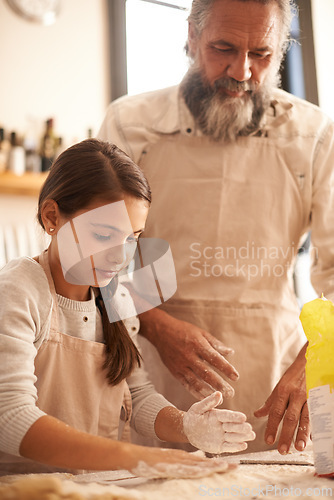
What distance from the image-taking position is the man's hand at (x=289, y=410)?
781 mm

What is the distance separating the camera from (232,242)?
0.92m

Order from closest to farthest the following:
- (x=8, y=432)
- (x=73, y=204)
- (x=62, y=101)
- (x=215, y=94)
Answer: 1. (x=8, y=432)
2. (x=73, y=204)
3. (x=62, y=101)
4. (x=215, y=94)

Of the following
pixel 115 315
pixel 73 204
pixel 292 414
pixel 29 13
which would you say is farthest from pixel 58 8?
pixel 292 414

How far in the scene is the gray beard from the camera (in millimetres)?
894

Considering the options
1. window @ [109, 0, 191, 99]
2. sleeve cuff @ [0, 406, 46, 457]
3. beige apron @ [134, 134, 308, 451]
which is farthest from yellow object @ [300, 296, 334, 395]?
window @ [109, 0, 191, 99]

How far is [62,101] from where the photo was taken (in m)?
0.80

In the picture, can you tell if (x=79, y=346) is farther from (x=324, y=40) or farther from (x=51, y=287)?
(x=324, y=40)

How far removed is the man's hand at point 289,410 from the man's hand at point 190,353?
7 cm

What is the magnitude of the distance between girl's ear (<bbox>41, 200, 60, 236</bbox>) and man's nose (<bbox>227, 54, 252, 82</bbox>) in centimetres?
37

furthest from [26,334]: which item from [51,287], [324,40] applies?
[324,40]

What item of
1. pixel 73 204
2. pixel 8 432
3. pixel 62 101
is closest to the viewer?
pixel 8 432

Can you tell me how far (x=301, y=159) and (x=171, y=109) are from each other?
27cm

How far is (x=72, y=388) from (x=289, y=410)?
339 millimetres

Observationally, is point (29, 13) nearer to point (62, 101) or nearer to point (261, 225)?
point (62, 101)
